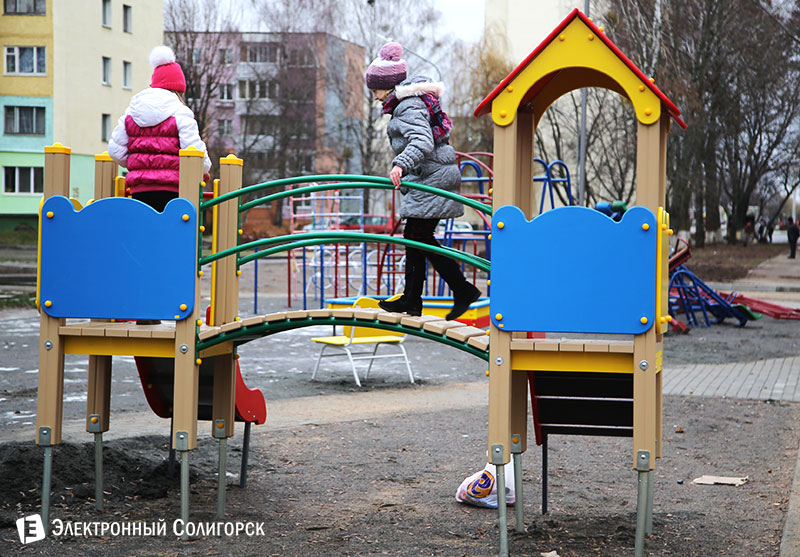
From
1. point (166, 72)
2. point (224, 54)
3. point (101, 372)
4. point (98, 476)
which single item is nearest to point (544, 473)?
point (98, 476)

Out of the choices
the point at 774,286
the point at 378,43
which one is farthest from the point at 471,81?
the point at 774,286

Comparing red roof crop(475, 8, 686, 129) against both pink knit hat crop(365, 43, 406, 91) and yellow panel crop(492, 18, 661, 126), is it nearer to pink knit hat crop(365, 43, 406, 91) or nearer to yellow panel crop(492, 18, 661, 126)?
yellow panel crop(492, 18, 661, 126)

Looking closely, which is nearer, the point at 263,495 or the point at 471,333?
the point at 471,333

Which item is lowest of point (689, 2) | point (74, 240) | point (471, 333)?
point (471, 333)

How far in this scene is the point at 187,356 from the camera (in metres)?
5.13

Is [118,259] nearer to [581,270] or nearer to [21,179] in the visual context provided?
[581,270]

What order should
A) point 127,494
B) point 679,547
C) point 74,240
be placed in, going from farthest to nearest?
1. point 127,494
2. point 74,240
3. point 679,547

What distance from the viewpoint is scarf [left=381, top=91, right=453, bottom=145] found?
5418 mm

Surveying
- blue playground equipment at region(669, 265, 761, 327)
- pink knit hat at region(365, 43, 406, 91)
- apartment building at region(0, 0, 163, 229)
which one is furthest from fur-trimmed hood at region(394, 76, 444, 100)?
apartment building at region(0, 0, 163, 229)

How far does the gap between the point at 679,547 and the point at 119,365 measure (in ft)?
25.9

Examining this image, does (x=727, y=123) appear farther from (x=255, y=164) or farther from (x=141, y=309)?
(x=141, y=309)

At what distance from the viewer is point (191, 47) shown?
47500 millimetres

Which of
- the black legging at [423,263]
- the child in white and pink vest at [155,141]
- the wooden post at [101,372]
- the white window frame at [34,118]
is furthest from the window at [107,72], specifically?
the black legging at [423,263]

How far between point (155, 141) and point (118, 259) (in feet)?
2.80
